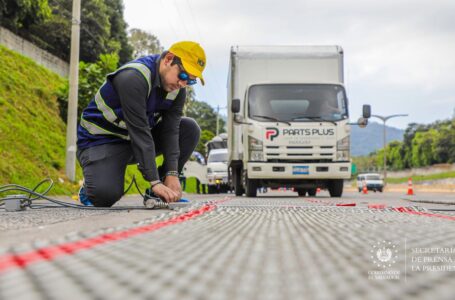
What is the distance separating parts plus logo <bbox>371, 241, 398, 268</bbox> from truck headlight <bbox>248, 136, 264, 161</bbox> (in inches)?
305

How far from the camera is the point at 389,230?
181 cm

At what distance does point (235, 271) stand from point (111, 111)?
3.37 metres

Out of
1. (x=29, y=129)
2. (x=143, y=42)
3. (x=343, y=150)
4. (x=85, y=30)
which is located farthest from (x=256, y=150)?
(x=143, y=42)

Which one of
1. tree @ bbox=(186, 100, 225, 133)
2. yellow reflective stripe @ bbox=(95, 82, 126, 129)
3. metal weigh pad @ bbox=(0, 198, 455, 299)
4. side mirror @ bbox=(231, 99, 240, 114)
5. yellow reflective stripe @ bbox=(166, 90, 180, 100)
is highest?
tree @ bbox=(186, 100, 225, 133)

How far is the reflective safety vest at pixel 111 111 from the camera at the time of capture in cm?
400

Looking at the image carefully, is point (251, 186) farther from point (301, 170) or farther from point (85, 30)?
point (85, 30)

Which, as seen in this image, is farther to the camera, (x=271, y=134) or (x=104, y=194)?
(x=271, y=134)

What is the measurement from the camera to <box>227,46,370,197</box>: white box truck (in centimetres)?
913

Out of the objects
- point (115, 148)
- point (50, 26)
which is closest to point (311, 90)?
point (115, 148)

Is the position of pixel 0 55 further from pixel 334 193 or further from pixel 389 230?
pixel 389 230

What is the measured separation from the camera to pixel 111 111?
13.5ft

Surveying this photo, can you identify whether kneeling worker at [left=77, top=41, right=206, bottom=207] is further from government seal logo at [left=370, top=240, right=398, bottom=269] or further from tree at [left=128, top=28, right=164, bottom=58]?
tree at [left=128, top=28, right=164, bottom=58]

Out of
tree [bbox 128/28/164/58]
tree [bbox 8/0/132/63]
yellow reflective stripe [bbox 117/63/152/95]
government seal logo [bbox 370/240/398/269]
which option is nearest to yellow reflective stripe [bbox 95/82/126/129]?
yellow reflective stripe [bbox 117/63/152/95]

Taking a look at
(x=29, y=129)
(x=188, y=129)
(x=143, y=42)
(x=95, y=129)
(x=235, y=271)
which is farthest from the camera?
(x=143, y=42)
